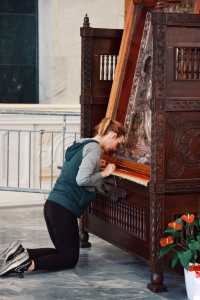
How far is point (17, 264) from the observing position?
5.84m

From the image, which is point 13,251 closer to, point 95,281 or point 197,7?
point 95,281

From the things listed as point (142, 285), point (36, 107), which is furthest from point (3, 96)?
point (142, 285)

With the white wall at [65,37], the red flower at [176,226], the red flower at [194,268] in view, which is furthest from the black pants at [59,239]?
the white wall at [65,37]

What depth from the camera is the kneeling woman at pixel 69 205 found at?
5.91 m

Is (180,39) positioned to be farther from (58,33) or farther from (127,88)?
(58,33)

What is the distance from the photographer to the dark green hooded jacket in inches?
234

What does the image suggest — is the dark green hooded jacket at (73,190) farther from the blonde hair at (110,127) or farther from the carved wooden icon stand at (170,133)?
the carved wooden icon stand at (170,133)

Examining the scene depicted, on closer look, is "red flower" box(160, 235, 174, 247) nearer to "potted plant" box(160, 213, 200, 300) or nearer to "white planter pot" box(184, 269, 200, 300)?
"potted plant" box(160, 213, 200, 300)

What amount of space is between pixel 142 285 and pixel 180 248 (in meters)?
0.40

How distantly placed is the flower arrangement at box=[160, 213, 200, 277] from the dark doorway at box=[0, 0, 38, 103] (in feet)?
15.1

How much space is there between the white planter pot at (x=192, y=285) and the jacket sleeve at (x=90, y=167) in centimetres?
99

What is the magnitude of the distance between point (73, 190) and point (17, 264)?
2.16 feet

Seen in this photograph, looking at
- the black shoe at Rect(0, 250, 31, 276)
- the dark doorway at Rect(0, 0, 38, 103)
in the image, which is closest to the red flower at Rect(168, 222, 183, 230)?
the black shoe at Rect(0, 250, 31, 276)

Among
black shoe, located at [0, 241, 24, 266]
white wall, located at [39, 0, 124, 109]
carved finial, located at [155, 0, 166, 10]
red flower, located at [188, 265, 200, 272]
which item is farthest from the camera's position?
white wall, located at [39, 0, 124, 109]
